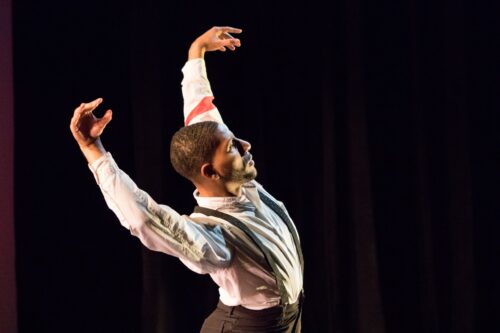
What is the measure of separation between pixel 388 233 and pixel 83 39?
61.3 inches

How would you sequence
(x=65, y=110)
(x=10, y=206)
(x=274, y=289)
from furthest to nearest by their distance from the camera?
(x=65, y=110) → (x=10, y=206) → (x=274, y=289)

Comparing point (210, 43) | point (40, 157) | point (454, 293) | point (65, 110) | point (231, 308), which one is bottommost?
point (454, 293)

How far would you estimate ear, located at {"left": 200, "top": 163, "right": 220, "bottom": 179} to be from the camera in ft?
4.60

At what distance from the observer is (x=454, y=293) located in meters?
2.70

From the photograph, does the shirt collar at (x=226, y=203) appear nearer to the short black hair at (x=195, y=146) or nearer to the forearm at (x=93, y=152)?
the short black hair at (x=195, y=146)

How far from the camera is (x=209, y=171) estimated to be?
1412mm

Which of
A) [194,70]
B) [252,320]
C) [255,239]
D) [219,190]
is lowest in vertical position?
[252,320]

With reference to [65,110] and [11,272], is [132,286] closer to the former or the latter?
[11,272]

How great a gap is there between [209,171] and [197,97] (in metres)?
0.37

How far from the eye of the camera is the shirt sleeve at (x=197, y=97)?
66.4 inches

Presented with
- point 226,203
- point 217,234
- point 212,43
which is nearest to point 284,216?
point 226,203

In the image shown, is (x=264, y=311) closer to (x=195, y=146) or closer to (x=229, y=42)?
(x=195, y=146)

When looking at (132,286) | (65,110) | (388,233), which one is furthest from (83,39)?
(388,233)

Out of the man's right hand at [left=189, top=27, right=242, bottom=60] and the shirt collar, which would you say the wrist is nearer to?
the man's right hand at [left=189, top=27, right=242, bottom=60]
